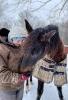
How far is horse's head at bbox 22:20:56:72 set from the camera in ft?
11.1

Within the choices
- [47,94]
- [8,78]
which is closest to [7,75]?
[8,78]

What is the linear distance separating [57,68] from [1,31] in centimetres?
228

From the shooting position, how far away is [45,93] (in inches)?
297

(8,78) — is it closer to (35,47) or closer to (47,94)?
(35,47)

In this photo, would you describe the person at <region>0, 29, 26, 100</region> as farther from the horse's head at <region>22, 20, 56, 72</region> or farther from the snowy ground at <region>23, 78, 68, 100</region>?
the snowy ground at <region>23, 78, 68, 100</region>

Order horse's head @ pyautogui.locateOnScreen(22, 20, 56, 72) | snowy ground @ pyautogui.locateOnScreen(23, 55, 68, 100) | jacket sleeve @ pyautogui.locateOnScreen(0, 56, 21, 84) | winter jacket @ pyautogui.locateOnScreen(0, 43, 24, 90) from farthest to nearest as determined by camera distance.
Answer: snowy ground @ pyautogui.locateOnScreen(23, 55, 68, 100) < jacket sleeve @ pyautogui.locateOnScreen(0, 56, 21, 84) < winter jacket @ pyautogui.locateOnScreen(0, 43, 24, 90) < horse's head @ pyautogui.locateOnScreen(22, 20, 56, 72)

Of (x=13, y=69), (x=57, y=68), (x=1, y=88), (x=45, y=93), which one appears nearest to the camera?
(x=13, y=69)

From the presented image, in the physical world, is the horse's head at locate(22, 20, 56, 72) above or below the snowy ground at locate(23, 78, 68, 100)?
above

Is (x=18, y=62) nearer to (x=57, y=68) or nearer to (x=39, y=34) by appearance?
(x=39, y=34)

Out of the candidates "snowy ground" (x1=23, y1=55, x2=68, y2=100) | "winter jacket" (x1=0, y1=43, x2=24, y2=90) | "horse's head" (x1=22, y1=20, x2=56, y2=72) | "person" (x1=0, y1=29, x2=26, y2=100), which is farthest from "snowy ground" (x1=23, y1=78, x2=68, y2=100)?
"horse's head" (x1=22, y1=20, x2=56, y2=72)

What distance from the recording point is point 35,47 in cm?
340

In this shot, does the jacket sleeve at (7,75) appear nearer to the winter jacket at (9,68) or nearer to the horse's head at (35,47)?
the winter jacket at (9,68)

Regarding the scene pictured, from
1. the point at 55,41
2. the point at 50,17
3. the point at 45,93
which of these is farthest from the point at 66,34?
the point at 55,41

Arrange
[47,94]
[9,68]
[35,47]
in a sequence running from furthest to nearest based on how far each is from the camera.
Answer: [47,94] → [9,68] → [35,47]
